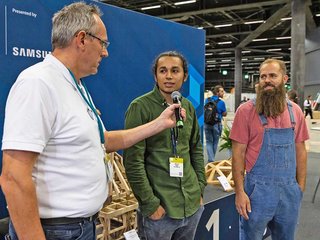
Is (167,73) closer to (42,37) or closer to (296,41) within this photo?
A: (42,37)

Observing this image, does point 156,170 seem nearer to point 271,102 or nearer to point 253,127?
point 253,127

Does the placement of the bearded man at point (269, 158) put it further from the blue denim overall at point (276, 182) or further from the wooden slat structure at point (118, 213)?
the wooden slat structure at point (118, 213)

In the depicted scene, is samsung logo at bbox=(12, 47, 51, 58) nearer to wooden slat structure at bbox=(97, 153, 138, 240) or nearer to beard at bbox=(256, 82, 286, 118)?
wooden slat structure at bbox=(97, 153, 138, 240)

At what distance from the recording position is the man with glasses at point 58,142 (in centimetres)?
102

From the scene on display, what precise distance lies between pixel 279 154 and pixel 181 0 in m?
12.5

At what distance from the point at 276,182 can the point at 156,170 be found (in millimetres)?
782

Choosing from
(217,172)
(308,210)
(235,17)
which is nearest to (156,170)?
(217,172)

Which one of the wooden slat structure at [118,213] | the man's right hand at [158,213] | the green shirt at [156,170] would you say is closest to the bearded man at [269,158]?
the green shirt at [156,170]

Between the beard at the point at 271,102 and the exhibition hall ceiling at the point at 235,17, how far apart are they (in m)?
11.9

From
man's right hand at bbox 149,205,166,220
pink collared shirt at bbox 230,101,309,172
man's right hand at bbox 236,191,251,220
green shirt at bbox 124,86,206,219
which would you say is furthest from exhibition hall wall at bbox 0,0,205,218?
man's right hand at bbox 236,191,251,220

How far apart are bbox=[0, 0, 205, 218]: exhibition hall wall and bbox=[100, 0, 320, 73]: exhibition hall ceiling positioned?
1001 centimetres

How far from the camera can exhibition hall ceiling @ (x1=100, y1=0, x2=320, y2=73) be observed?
13688 millimetres

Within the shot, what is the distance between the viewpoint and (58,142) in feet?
3.65

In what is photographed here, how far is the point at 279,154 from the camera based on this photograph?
2.08 m
